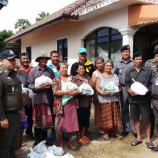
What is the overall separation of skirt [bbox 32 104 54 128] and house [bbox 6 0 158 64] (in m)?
4.10

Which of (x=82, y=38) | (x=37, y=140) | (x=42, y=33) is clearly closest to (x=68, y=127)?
(x=37, y=140)

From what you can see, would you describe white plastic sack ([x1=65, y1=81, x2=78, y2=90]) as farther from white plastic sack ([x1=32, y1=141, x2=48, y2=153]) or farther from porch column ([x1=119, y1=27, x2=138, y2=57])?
porch column ([x1=119, y1=27, x2=138, y2=57])

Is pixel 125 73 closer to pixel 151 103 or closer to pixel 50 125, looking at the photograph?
pixel 151 103

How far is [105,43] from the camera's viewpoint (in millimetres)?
10008

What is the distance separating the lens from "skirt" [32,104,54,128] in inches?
205

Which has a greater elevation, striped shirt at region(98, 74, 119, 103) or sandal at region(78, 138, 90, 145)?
striped shirt at region(98, 74, 119, 103)

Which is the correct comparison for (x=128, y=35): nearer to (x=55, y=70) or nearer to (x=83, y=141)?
(x=55, y=70)

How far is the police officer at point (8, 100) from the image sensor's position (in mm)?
3902

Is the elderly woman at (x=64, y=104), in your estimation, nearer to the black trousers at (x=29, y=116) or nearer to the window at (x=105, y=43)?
the black trousers at (x=29, y=116)

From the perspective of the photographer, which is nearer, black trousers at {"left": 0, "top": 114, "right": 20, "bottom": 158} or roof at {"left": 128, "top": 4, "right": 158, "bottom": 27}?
black trousers at {"left": 0, "top": 114, "right": 20, "bottom": 158}

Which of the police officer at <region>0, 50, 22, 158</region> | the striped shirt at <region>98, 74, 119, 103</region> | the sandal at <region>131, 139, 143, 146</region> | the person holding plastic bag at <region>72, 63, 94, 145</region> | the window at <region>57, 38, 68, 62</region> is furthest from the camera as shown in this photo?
the window at <region>57, 38, 68, 62</region>

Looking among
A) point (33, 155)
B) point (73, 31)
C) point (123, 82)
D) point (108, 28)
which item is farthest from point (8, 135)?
point (73, 31)

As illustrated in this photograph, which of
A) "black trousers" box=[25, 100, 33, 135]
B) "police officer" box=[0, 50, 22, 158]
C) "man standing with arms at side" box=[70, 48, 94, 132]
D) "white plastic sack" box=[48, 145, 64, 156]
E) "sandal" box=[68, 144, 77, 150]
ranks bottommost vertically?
"sandal" box=[68, 144, 77, 150]

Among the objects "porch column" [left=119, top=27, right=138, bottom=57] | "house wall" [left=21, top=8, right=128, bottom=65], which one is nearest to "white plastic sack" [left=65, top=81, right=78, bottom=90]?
"porch column" [left=119, top=27, right=138, bottom=57]
